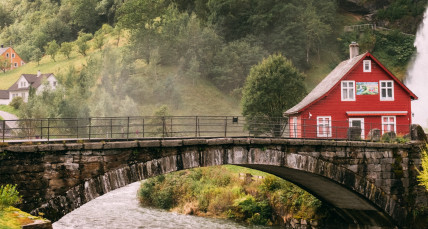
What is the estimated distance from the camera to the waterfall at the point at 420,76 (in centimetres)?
5866

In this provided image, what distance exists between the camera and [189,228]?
93.7 feet

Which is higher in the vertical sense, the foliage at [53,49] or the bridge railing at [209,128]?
the foliage at [53,49]

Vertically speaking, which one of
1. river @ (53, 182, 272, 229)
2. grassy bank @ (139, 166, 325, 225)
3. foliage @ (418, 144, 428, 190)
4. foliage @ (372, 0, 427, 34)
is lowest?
river @ (53, 182, 272, 229)

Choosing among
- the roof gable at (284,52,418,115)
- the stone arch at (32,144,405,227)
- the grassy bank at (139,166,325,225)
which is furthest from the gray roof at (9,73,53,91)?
the stone arch at (32,144,405,227)

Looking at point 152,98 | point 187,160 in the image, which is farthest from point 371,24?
point 187,160

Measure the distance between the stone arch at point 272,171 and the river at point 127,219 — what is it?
584 centimetres

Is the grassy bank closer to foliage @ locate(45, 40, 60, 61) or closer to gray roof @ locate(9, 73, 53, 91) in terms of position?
gray roof @ locate(9, 73, 53, 91)

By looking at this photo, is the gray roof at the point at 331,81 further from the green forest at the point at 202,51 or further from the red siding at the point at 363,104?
the green forest at the point at 202,51

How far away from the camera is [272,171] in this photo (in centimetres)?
2745

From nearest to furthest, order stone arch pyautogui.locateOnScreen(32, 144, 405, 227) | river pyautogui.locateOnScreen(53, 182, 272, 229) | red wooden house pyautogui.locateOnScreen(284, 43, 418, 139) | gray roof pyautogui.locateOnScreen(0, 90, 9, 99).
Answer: stone arch pyautogui.locateOnScreen(32, 144, 405, 227)
river pyautogui.locateOnScreen(53, 182, 272, 229)
red wooden house pyautogui.locateOnScreen(284, 43, 418, 139)
gray roof pyautogui.locateOnScreen(0, 90, 9, 99)

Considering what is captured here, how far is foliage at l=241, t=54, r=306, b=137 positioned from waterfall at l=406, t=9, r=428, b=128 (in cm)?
1500

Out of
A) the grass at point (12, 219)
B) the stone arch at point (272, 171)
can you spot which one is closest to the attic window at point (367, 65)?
the stone arch at point (272, 171)

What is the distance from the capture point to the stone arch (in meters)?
17.7

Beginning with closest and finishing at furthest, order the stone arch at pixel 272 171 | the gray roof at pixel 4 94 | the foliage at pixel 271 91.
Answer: the stone arch at pixel 272 171 < the foliage at pixel 271 91 < the gray roof at pixel 4 94
